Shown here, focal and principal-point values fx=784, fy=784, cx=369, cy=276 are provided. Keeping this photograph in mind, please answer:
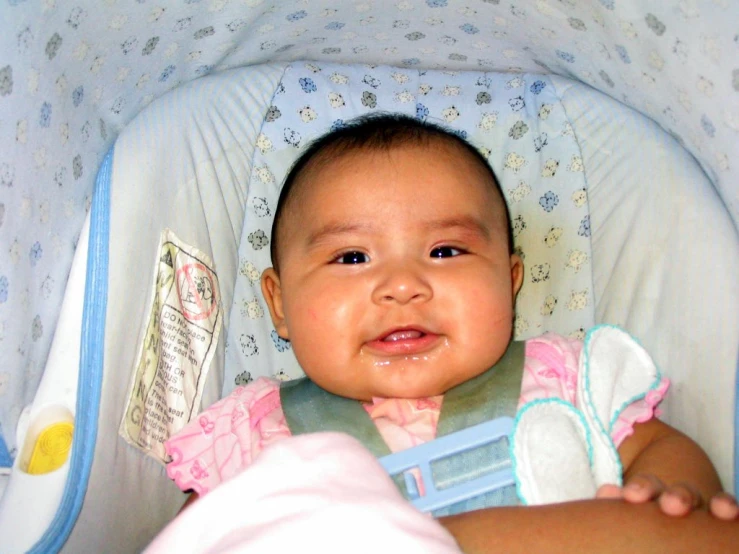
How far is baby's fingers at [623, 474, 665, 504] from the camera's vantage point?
0.95m

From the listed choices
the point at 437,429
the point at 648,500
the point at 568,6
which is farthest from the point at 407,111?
the point at 648,500

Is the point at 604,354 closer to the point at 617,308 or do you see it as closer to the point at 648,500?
the point at 617,308

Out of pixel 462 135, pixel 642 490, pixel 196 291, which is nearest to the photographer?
pixel 642 490

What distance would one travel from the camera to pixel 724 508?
911mm

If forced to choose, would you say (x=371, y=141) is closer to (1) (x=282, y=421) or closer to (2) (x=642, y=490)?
(1) (x=282, y=421)

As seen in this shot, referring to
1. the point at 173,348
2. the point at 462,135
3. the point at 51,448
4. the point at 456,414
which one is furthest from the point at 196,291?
the point at 462,135

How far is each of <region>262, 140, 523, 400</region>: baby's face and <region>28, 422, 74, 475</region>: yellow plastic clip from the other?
38cm

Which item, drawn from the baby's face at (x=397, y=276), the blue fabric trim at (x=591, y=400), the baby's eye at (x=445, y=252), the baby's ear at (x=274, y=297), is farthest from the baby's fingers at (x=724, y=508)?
the baby's ear at (x=274, y=297)

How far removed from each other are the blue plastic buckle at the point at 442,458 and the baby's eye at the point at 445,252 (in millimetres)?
294

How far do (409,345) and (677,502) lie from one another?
46 centimetres

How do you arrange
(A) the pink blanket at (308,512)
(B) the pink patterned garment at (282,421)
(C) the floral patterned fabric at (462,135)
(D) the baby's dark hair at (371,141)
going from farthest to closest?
1. (C) the floral patterned fabric at (462,135)
2. (D) the baby's dark hair at (371,141)
3. (B) the pink patterned garment at (282,421)
4. (A) the pink blanket at (308,512)

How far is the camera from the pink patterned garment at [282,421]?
127cm

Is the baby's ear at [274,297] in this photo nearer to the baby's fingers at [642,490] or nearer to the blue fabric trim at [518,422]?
the blue fabric trim at [518,422]

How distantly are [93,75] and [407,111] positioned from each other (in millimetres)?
629
